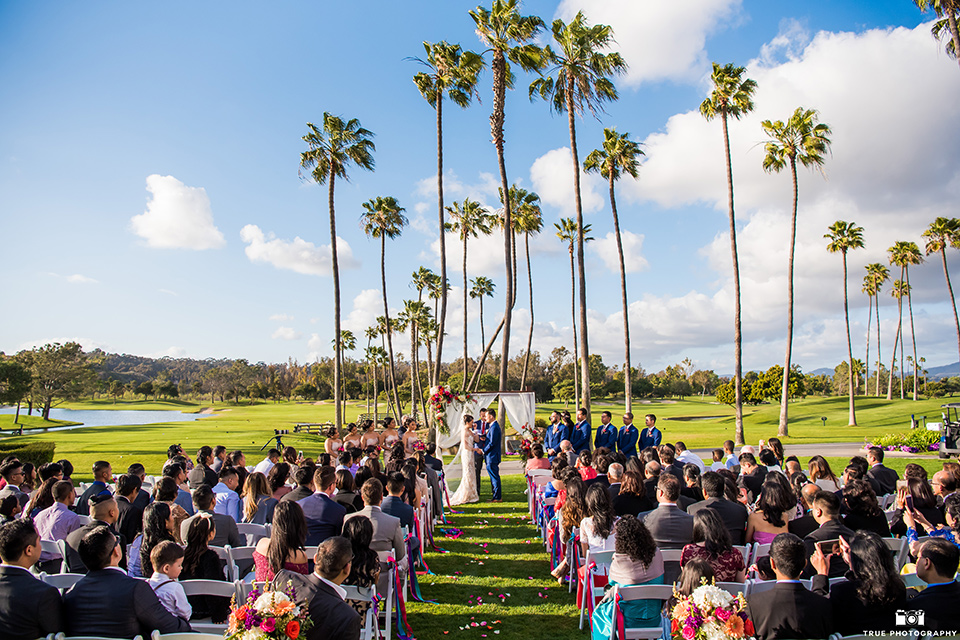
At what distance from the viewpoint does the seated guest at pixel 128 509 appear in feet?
19.8

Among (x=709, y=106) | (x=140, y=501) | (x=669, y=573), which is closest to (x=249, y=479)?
(x=140, y=501)

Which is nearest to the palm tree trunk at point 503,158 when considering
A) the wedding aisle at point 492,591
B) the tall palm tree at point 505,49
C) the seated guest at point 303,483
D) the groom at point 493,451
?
the tall palm tree at point 505,49

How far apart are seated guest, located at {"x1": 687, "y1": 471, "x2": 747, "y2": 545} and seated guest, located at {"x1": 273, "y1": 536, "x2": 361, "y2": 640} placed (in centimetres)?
376

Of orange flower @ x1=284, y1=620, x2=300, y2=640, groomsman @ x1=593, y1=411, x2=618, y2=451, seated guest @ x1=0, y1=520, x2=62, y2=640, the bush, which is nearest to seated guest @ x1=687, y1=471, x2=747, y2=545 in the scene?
orange flower @ x1=284, y1=620, x2=300, y2=640

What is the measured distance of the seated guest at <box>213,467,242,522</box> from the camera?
6879 millimetres

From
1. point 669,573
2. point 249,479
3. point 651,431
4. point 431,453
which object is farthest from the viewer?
point 651,431

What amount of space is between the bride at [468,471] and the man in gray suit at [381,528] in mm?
6979

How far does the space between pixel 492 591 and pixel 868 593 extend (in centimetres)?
450

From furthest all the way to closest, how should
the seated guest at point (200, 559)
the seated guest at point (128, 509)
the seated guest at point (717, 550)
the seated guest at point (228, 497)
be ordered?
1. the seated guest at point (228, 497)
2. the seated guest at point (128, 509)
3. the seated guest at point (717, 550)
4. the seated guest at point (200, 559)

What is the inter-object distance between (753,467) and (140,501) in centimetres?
832

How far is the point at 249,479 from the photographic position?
20.8 feet

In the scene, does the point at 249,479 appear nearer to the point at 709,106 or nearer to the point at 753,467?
the point at 753,467

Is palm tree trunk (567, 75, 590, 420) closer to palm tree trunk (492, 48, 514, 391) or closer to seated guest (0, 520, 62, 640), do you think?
palm tree trunk (492, 48, 514, 391)

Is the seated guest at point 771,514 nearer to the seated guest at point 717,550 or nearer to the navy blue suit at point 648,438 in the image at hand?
the seated guest at point 717,550
